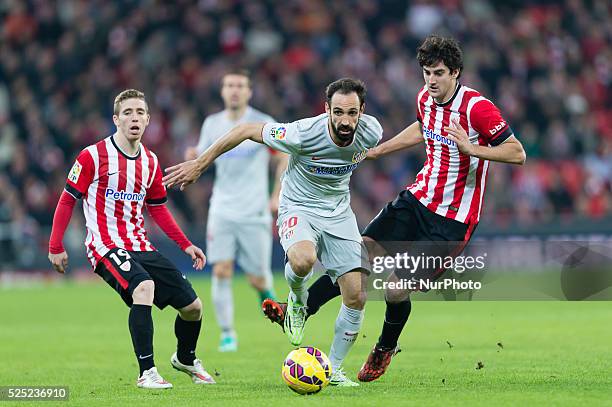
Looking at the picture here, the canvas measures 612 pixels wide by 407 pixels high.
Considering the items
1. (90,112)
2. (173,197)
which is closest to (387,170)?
(173,197)

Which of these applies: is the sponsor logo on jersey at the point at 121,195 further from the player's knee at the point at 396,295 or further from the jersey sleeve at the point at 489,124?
the jersey sleeve at the point at 489,124

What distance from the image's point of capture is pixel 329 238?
8.07m

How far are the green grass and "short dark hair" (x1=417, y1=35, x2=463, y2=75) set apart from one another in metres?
2.22

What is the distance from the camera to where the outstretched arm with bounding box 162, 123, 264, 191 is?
7.44m

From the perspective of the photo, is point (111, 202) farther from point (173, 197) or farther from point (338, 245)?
point (173, 197)

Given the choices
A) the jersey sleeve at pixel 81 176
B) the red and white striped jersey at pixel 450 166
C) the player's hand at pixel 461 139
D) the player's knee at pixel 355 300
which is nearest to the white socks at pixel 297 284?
the player's knee at pixel 355 300

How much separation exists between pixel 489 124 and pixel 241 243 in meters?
4.31

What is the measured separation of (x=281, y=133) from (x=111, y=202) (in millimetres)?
1309

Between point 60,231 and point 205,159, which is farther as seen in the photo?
point 60,231

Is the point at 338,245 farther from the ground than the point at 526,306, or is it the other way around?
the point at 338,245

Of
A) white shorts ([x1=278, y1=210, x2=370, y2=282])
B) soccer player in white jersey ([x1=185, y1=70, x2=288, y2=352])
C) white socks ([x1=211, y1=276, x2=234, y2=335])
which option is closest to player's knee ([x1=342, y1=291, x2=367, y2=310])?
white shorts ([x1=278, y1=210, x2=370, y2=282])

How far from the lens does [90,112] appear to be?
72.3ft

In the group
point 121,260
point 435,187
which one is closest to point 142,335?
point 121,260

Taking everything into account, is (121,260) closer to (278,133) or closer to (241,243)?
(278,133)
